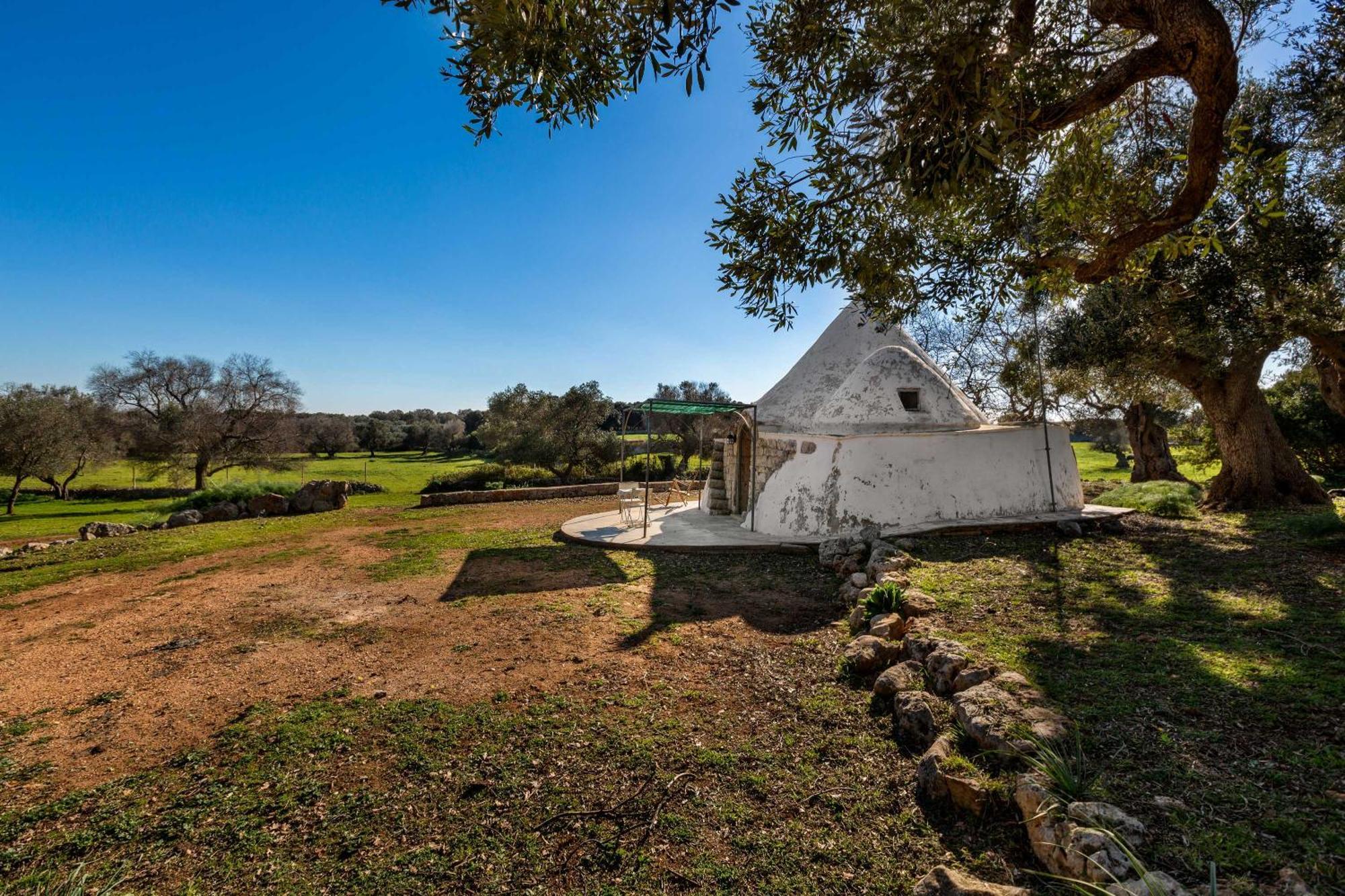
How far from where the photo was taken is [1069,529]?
9648mm

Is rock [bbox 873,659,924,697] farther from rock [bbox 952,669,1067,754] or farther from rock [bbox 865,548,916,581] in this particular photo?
rock [bbox 865,548,916,581]

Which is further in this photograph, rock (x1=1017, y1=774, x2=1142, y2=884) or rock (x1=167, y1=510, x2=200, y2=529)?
rock (x1=167, y1=510, x2=200, y2=529)

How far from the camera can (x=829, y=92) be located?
504cm

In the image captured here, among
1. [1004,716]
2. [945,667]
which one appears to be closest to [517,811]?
[1004,716]

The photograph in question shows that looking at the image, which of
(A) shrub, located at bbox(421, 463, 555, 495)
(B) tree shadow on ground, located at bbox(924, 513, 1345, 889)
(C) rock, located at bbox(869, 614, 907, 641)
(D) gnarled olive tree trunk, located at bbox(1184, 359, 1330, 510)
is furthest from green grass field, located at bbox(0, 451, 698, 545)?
(B) tree shadow on ground, located at bbox(924, 513, 1345, 889)

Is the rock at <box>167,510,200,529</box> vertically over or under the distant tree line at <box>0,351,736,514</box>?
under

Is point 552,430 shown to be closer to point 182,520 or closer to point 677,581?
point 182,520

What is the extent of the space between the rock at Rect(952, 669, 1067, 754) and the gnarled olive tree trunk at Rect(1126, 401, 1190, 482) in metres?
20.0

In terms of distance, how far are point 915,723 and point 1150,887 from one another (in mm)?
1798

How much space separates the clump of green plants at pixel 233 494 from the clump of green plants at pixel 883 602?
21126 millimetres

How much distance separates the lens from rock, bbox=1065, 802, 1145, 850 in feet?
7.75

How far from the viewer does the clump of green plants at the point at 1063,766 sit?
106 inches

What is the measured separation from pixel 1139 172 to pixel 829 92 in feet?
13.8

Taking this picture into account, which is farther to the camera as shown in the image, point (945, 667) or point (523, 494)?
point (523, 494)
